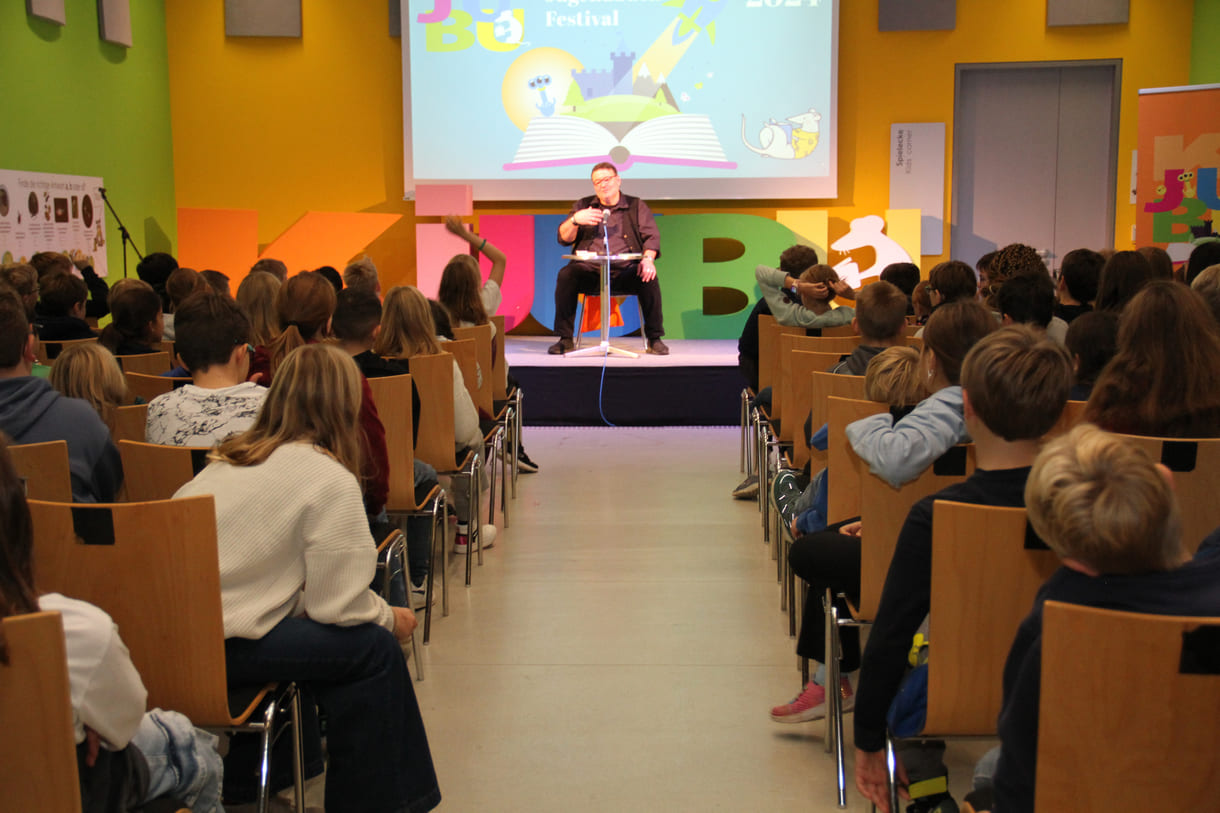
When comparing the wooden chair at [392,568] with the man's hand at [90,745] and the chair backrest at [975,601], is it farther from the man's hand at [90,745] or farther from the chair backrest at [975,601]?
the chair backrest at [975,601]

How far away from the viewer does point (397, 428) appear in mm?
3113

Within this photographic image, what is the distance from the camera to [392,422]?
3104 millimetres

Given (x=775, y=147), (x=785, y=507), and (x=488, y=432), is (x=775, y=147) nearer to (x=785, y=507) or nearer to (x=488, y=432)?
(x=488, y=432)

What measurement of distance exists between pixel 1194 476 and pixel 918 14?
25.0 feet

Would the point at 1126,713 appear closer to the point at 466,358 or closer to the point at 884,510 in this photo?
the point at 884,510

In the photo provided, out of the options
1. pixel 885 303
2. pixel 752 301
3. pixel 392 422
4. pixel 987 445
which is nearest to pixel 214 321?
pixel 392 422

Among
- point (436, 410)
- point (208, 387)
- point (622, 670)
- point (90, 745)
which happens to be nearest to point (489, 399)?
point (436, 410)

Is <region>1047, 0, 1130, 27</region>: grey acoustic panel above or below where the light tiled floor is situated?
above

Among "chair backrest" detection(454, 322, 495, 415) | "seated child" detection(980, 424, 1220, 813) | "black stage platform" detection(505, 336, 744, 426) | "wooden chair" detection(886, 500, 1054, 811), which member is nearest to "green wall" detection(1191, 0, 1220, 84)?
"black stage platform" detection(505, 336, 744, 426)

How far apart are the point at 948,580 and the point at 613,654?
1.68m

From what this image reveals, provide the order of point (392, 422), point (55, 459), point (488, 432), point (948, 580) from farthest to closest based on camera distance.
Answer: point (488, 432) → point (392, 422) → point (55, 459) → point (948, 580)

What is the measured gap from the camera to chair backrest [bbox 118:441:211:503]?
214 centimetres

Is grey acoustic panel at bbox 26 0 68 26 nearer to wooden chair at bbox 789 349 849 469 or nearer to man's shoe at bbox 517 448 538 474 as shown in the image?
man's shoe at bbox 517 448 538 474

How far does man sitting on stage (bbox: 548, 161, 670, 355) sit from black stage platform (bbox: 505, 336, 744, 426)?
0.64 meters
